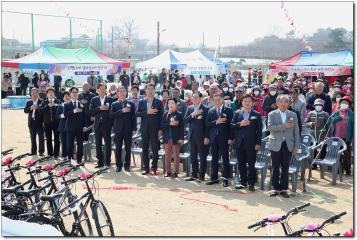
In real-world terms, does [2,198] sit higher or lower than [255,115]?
lower

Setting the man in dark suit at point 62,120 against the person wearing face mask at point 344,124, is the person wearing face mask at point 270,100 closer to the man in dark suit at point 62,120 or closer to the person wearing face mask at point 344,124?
the person wearing face mask at point 344,124

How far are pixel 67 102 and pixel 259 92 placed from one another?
498 centimetres

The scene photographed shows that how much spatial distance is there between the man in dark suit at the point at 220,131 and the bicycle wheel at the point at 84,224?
3.76m

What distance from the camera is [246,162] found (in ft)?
29.1

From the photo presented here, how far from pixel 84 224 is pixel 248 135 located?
377cm

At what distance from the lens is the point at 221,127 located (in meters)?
8.89

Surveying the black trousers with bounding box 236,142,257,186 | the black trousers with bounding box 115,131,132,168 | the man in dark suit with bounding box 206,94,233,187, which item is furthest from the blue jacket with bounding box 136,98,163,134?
the black trousers with bounding box 236,142,257,186

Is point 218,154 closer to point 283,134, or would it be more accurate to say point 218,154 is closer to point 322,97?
point 283,134

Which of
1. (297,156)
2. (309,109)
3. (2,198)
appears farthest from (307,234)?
(309,109)

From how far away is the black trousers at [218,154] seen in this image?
29.2 feet

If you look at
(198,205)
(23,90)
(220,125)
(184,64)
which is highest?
(184,64)

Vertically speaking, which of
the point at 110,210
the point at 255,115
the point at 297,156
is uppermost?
the point at 255,115

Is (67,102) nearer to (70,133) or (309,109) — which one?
(70,133)

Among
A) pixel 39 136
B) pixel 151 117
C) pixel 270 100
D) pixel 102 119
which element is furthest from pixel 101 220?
pixel 270 100
